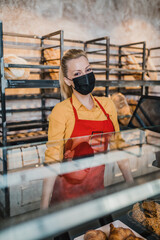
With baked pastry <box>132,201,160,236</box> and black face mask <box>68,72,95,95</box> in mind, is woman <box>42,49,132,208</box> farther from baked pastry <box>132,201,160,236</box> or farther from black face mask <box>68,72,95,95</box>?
baked pastry <box>132,201,160,236</box>

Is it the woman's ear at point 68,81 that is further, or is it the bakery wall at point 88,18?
the bakery wall at point 88,18

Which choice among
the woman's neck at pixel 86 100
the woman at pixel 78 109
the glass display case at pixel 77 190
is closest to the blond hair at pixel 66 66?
the woman at pixel 78 109

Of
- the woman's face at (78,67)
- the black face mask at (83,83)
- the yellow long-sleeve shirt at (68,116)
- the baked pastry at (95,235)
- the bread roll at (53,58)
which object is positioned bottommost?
the baked pastry at (95,235)

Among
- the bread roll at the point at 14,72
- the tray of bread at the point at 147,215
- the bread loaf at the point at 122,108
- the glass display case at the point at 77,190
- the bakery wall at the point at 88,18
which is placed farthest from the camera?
the bread loaf at the point at 122,108

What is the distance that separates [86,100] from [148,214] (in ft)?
3.03

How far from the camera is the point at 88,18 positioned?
12.8 ft

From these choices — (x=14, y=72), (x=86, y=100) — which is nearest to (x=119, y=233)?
(x=86, y=100)

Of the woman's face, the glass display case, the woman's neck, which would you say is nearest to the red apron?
the glass display case

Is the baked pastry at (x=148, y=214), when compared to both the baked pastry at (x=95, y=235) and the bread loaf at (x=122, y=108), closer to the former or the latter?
the baked pastry at (x=95, y=235)

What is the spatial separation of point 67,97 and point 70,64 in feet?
0.91

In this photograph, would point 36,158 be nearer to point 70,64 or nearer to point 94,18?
point 70,64

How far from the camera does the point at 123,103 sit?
387cm

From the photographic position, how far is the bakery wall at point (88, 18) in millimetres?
3207

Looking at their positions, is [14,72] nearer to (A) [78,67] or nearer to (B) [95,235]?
(A) [78,67]
